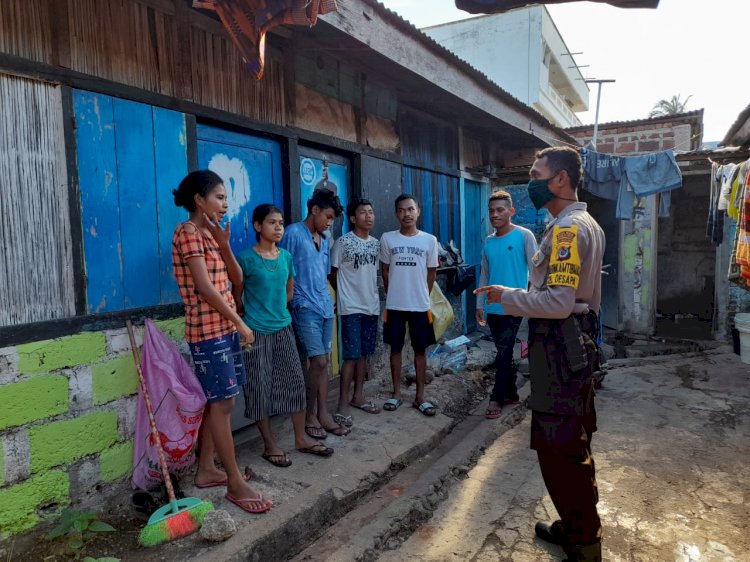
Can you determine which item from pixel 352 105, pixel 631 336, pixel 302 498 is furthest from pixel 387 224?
pixel 631 336

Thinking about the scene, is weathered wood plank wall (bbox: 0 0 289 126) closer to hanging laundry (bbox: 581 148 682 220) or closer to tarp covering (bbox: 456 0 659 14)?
tarp covering (bbox: 456 0 659 14)

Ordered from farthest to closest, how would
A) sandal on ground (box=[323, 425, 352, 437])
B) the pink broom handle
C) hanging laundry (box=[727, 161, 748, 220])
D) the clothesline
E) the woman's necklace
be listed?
the clothesline, hanging laundry (box=[727, 161, 748, 220]), sandal on ground (box=[323, 425, 352, 437]), the woman's necklace, the pink broom handle

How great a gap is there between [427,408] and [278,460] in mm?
1631

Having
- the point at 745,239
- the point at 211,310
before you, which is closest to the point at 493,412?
the point at 745,239

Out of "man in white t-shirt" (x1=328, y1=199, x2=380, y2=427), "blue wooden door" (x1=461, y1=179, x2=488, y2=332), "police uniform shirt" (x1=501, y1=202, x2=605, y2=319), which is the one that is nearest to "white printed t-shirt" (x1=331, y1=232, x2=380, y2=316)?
"man in white t-shirt" (x1=328, y1=199, x2=380, y2=427)

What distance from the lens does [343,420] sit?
4.20 meters

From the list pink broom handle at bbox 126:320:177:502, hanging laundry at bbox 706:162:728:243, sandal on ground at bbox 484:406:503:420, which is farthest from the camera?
hanging laundry at bbox 706:162:728:243

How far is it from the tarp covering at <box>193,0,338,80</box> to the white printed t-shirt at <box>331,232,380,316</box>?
5.82 ft

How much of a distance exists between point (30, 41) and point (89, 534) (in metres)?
2.53

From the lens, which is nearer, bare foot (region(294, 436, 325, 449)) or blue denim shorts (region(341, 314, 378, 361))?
bare foot (region(294, 436, 325, 449))

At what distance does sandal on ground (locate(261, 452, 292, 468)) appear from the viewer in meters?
3.42

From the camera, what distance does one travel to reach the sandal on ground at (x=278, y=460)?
342 cm

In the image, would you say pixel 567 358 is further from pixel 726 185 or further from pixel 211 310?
pixel 726 185

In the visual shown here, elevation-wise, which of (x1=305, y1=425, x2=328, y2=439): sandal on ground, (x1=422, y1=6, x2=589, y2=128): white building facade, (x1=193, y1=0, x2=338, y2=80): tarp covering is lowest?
(x1=305, y1=425, x2=328, y2=439): sandal on ground
